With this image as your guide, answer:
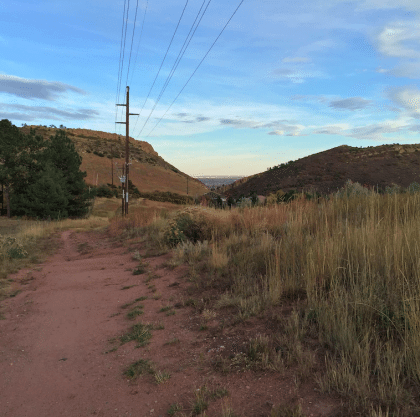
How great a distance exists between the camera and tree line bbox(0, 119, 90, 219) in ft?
109

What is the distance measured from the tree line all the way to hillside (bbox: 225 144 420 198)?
18.2 m

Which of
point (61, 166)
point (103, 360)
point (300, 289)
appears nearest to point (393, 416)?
point (300, 289)

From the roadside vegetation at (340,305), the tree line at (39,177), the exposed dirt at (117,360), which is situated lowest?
the exposed dirt at (117,360)

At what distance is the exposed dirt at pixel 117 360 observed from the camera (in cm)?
306

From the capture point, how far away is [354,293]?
3.73 metres

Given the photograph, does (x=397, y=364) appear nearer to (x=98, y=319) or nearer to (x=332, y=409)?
(x=332, y=409)

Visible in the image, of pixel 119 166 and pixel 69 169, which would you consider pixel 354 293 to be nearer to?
pixel 69 169

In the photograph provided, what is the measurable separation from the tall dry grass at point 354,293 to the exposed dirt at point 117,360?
407mm

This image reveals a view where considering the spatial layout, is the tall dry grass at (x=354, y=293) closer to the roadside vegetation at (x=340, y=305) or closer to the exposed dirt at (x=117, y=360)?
the roadside vegetation at (x=340, y=305)

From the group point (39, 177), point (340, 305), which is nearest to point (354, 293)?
point (340, 305)

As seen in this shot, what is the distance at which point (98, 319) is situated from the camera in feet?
18.9

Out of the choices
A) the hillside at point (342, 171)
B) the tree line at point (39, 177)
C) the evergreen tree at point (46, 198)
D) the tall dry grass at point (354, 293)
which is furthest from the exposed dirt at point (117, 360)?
the tree line at point (39, 177)

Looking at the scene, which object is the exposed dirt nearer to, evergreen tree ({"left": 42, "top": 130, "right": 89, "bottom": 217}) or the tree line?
the tree line

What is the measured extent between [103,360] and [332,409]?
2883 mm
